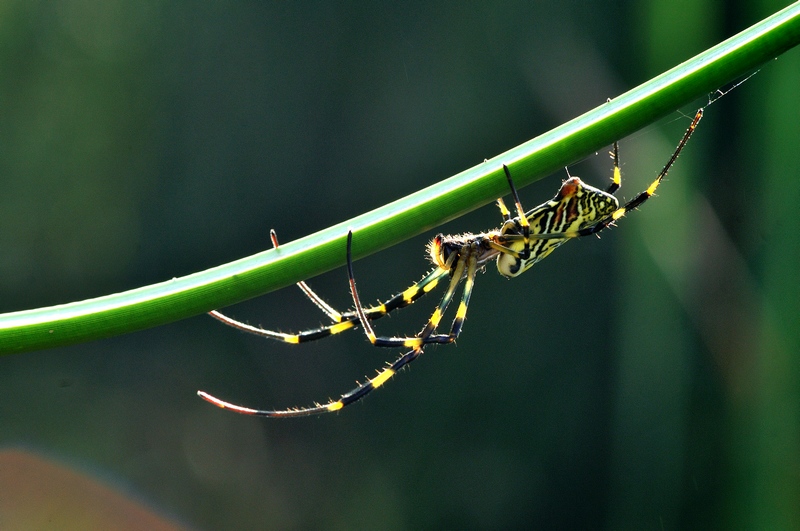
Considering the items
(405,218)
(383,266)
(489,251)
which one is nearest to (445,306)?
(489,251)

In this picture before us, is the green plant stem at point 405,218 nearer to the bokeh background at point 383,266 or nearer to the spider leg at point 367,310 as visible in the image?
the spider leg at point 367,310

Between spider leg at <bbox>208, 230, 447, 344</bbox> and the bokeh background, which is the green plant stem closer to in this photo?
spider leg at <bbox>208, 230, 447, 344</bbox>

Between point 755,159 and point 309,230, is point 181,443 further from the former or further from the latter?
point 755,159

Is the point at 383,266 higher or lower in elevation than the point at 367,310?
higher

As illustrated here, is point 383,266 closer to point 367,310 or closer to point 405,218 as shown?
point 367,310

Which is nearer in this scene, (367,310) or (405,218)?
(405,218)

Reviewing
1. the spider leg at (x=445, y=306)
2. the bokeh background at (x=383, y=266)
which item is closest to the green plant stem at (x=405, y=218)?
the spider leg at (x=445, y=306)

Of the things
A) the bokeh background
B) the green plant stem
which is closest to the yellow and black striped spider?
the green plant stem
